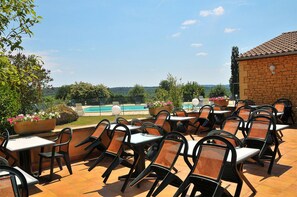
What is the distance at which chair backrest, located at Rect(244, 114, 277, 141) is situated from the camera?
13.9ft

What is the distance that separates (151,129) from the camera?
4949 millimetres

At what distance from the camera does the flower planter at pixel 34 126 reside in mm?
5129

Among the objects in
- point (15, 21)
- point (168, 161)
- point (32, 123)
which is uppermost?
point (15, 21)

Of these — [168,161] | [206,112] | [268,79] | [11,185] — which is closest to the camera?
[11,185]

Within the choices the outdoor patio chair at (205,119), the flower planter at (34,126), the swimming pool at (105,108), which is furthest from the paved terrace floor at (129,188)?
the swimming pool at (105,108)

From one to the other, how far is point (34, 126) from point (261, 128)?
439 cm

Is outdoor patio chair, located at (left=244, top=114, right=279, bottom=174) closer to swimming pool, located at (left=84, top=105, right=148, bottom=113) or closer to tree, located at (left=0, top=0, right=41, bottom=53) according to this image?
tree, located at (left=0, top=0, right=41, bottom=53)

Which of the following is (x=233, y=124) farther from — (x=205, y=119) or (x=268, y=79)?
(x=268, y=79)

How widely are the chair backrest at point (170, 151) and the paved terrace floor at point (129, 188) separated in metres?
0.62

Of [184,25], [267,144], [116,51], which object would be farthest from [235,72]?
[267,144]

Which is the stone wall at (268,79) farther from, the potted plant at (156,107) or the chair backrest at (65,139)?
the chair backrest at (65,139)

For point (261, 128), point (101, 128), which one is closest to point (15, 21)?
point (101, 128)

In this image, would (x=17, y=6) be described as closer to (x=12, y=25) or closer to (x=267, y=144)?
(x=12, y=25)

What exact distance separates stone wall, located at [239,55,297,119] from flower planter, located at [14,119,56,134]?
8.07m
